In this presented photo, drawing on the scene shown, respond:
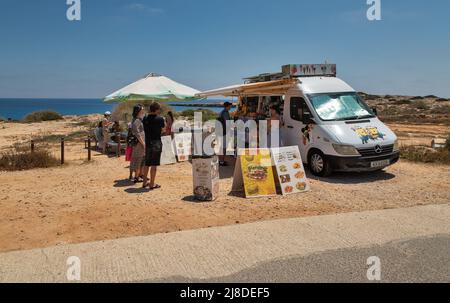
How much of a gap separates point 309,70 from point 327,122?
205 cm

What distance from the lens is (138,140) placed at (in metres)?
8.93

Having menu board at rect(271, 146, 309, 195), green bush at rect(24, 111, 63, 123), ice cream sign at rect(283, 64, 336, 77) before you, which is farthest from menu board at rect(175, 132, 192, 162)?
green bush at rect(24, 111, 63, 123)

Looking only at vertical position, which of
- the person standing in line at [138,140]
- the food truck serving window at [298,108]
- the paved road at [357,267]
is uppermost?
the food truck serving window at [298,108]

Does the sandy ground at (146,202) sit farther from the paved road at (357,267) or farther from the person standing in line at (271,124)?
the paved road at (357,267)

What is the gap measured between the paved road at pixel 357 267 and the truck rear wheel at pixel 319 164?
4.42 metres

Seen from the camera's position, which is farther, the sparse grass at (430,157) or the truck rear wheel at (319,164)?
the sparse grass at (430,157)

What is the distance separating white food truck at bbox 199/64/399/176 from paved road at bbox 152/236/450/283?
425cm

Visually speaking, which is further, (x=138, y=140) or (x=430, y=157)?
(x=430, y=157)

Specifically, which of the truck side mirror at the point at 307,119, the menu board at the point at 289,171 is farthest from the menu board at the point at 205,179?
the truck side mirror at the point at 307,119

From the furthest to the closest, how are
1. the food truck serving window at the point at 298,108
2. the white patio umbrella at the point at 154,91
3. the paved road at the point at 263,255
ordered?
the white patio umbrella at the point at 154,91
the food truck serving window at the point at 298,108
the paved road at the point at 263,255

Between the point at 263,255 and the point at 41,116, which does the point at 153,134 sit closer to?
the point at 263,255

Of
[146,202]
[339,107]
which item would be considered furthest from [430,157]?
[146,202]

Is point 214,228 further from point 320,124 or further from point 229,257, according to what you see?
point 320,124

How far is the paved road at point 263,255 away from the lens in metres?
4.37
